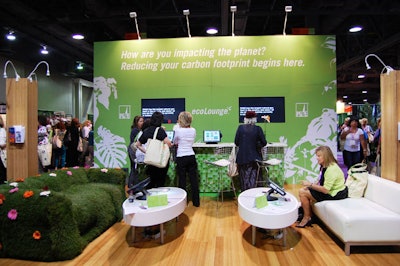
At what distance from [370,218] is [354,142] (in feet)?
11.0

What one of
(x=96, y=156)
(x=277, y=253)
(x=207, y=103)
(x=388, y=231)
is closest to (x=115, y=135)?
(x=96, y=156)

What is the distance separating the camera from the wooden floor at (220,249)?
3049mm

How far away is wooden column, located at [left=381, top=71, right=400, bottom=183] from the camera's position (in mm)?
3789

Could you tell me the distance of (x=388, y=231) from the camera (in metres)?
3.09

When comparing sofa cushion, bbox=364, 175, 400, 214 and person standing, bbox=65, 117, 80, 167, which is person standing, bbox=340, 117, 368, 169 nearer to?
sofa cushion, bbox=364, 175, 400, 214

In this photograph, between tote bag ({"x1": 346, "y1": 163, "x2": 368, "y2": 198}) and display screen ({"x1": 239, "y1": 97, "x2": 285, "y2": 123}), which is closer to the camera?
tote bag ({"x1": 346, "y1": 163, "x2": 368, "y2": 198})

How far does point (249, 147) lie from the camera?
15.2ft

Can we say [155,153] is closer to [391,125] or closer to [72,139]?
[391,125]

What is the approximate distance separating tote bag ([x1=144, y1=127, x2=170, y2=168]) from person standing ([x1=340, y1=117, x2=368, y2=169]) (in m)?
4.04

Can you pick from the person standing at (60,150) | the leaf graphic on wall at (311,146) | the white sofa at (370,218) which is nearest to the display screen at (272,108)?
the leaf graphic on wall at (311,146)

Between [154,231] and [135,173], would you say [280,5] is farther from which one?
[154,231]

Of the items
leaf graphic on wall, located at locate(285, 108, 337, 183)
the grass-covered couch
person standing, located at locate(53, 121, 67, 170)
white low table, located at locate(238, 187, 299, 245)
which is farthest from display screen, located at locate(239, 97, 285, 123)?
person standing, located at locate(53, 121, 67, 170)

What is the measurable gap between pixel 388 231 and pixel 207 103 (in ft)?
14.4

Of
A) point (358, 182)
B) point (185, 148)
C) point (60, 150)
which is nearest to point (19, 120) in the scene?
point (185, 148)
